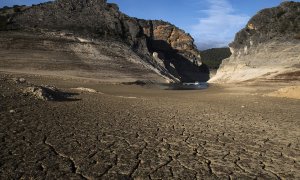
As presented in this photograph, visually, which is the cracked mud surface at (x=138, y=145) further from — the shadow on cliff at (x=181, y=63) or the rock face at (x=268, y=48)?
the shadow on cliff at (x=181, y=63)

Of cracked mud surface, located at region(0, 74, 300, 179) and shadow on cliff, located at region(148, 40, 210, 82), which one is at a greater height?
shadow on cliff, located at region(148, 40, 210, 82)

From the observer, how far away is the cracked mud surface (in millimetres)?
4945

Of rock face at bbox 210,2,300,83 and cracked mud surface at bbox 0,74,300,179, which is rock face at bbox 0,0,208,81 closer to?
rock face at bbox 210,2,300,83

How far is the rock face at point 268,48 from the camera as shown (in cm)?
3428

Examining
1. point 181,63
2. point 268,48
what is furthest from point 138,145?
point 181,63

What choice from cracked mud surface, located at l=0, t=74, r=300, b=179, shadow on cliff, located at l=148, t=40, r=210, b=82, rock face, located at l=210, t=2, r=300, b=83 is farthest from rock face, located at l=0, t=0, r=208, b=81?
cracked mud surface, located at l=0, t=74, r=300, b=179

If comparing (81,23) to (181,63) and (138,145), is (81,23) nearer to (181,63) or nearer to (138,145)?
(138,145)

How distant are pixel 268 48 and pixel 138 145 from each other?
116ft

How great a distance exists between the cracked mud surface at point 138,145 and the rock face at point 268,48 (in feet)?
84.7

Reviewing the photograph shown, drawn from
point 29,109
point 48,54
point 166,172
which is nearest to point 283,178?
point 166,172

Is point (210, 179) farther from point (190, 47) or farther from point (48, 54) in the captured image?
point (190, 47)

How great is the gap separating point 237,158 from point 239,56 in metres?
41.7

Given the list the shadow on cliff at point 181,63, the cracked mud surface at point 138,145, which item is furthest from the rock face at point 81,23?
the cracked mud surface at point 138,145

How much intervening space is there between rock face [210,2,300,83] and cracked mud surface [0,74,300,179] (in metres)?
25.8
